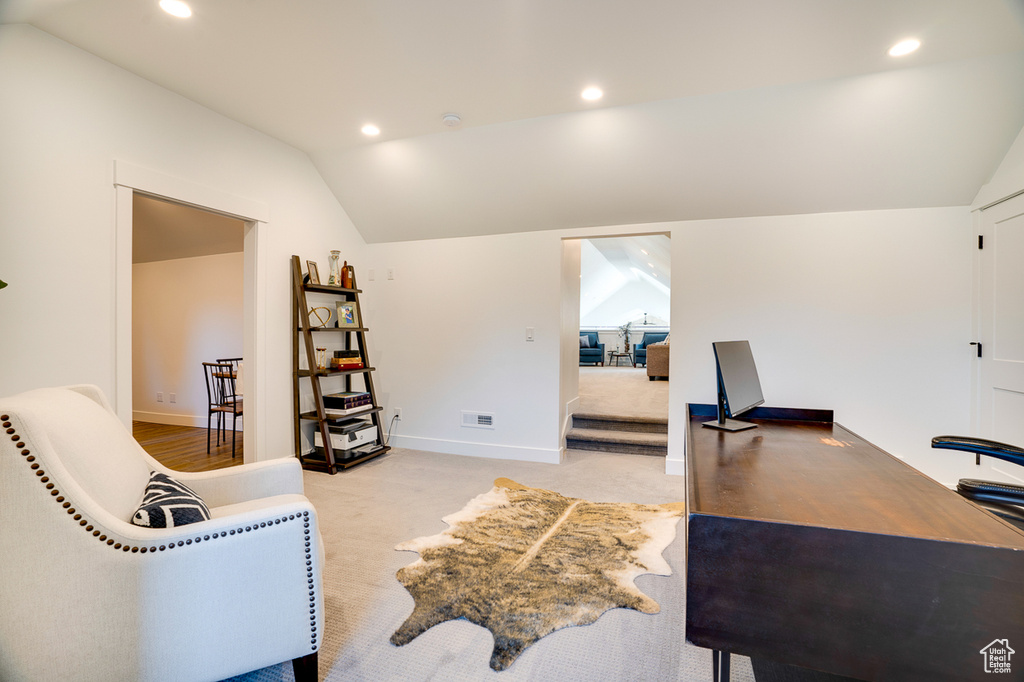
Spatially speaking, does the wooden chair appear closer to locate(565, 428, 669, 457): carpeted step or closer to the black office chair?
locate(565, 428, 669, 457): carpeted step

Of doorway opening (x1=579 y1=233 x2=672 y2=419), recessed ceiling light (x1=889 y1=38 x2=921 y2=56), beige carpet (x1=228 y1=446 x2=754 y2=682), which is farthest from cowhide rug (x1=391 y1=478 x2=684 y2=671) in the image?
recessed ceiling light (x1=889 y1=38 x2=921 y2=56)

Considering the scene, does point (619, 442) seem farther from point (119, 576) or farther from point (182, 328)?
point (182, 328)

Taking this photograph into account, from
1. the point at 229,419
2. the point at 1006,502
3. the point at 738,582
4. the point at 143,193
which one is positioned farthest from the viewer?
the point at 229,419

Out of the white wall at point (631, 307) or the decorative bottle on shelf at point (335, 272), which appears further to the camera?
the white wall at point (631, 307)

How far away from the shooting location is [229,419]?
5117 mm

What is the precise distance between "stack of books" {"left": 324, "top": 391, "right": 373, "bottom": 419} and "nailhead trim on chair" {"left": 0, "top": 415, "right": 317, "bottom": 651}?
2.58 metres

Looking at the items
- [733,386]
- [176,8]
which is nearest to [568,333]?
[733,386]

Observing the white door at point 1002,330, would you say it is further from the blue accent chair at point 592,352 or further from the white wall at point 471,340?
the blue accent chair at point 592,352

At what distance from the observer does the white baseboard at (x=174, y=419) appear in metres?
5.12

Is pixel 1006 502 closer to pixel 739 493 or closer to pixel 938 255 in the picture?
pixel 739 493

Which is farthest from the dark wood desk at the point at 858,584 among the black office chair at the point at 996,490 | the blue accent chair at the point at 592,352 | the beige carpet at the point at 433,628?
the blue accent chair at the point at 592,352

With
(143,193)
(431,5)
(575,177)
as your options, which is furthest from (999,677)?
(143,193)

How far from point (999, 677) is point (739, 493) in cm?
53

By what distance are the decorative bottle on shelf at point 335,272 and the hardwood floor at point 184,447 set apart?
1711mm
